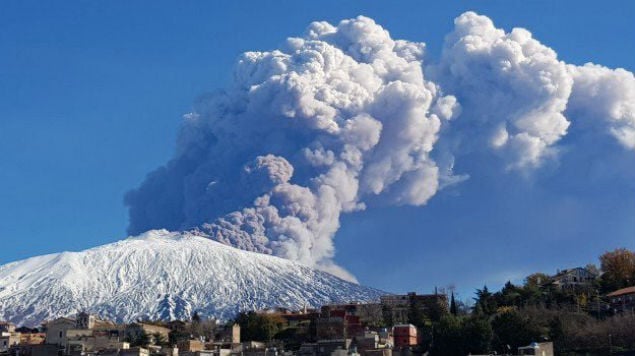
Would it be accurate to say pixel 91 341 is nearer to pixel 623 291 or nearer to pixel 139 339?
pixel 139 339

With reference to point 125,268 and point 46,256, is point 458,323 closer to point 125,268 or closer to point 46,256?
point 125,268

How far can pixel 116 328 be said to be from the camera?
80125 mm

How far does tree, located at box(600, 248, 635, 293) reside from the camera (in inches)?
3415

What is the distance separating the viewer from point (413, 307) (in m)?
83.2

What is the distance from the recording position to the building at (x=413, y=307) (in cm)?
8206

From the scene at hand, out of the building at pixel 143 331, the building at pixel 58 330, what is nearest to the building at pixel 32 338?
the building at pixel 58 330

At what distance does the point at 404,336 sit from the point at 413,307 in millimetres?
11294

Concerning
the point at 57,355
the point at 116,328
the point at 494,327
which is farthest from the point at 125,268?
the point at 494,327

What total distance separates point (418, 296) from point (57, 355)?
90.0ft

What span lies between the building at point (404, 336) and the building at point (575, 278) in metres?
19.2

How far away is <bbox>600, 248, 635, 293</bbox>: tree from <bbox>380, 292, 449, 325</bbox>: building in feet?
39.9

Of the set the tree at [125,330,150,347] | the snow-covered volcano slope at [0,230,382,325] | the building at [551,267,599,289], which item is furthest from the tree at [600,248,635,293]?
the tree at [125,330,150,347]

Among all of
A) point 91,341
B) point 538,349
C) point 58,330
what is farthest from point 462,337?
point 58,330

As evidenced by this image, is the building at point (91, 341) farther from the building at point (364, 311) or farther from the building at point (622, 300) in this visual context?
the building at point (622, 300)
